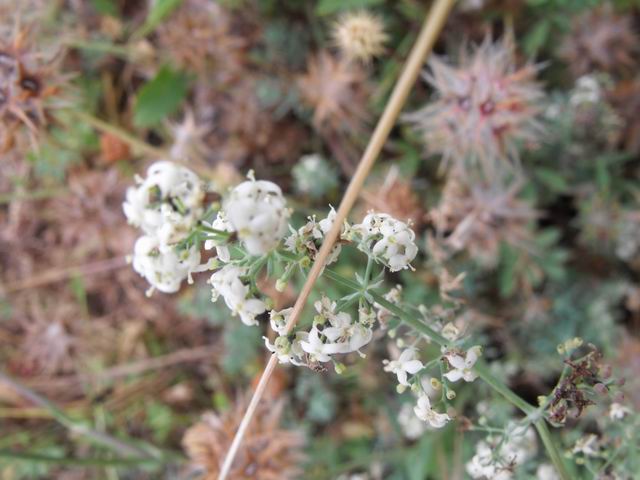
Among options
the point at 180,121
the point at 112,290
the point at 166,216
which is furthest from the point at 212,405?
the point at 166,216

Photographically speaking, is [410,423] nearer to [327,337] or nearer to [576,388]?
[576,388]

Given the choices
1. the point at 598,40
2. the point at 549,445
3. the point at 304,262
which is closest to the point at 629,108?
the point at 598,40

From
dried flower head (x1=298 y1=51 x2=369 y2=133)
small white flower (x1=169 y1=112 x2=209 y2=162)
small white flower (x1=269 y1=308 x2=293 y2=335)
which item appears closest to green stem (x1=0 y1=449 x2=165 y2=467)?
small white flower (x1=169 y1=112 x2=209 y2=162)

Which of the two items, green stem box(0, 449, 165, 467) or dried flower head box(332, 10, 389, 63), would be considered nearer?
green stem box(0, 449, 165, 467)

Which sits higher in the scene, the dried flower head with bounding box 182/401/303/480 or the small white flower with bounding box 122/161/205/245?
the small white flower with bounding box 122/161/205/245

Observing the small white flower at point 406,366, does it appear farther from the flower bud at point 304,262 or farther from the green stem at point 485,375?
the flower bud at point 304,262

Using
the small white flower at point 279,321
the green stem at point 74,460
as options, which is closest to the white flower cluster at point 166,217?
the small white flower at point 279,321

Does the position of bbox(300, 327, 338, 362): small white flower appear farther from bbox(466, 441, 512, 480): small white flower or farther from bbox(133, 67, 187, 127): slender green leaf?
bbox(133, 67, 187, 127): slender green leaf
